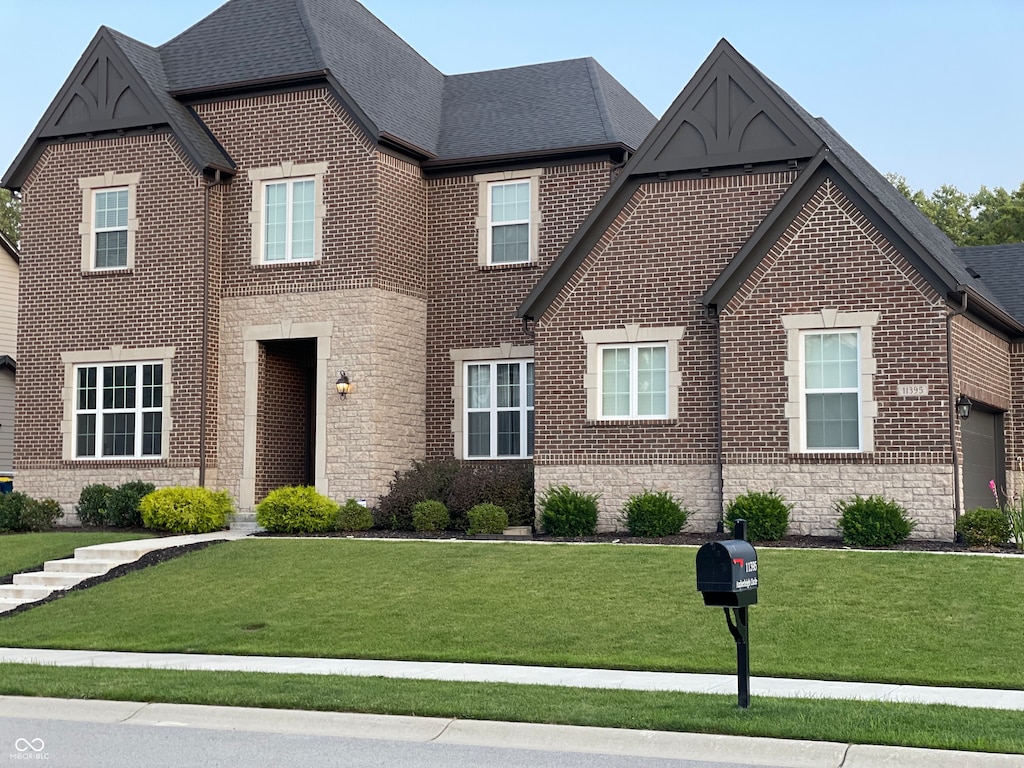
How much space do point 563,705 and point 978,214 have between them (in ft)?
151

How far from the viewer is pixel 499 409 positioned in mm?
25203

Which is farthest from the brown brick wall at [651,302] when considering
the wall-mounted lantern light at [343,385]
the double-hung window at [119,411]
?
the double-hung window at [119,411]

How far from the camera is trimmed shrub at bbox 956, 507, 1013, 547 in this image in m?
18.8

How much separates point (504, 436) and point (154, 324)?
274 inches

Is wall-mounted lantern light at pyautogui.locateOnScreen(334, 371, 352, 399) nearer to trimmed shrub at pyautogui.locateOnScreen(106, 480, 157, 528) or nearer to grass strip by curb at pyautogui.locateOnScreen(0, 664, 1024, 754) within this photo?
trimmed shrub at pyautogui.locateOnScreen(106, 480, 157, 528)

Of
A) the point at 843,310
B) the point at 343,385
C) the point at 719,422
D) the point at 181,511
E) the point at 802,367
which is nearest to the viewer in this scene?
the point at 843,310

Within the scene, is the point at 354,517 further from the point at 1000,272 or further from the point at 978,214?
the point at 978,214

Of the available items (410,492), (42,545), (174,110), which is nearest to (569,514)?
(410,492)

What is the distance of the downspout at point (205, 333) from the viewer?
24.6 meters

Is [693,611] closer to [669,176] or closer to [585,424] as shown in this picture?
[585,424]

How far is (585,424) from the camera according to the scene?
2205cm

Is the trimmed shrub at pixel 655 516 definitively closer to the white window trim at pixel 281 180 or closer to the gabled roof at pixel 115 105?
the white window trim at pixel 281 180

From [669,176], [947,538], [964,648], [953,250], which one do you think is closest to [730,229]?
[669,176]

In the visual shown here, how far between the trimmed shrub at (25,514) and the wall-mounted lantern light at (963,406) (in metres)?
16.4
